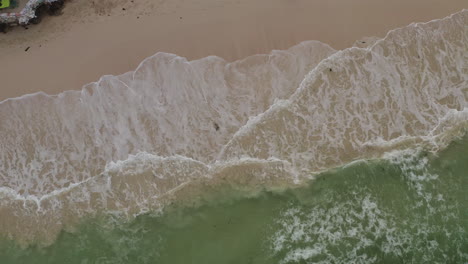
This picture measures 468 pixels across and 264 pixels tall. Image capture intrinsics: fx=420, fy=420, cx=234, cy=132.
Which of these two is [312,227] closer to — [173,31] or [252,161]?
[252,161]

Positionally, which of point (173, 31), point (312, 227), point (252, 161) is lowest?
point (312, 227)

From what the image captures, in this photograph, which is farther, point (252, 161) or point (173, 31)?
point (173, 31)

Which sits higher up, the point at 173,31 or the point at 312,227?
the point at 173,31

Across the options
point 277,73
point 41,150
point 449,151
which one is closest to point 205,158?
point 277,73

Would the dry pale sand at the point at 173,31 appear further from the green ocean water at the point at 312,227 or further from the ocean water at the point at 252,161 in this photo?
the green ocean water at the point at 312,227

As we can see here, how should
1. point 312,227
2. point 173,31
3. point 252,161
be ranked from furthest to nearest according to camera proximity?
1. point 173,31
2. point 252,161
3. point 312,227

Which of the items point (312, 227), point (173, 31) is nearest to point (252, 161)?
point (312, 227)

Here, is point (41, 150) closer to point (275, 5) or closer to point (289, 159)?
point (289, 159)
